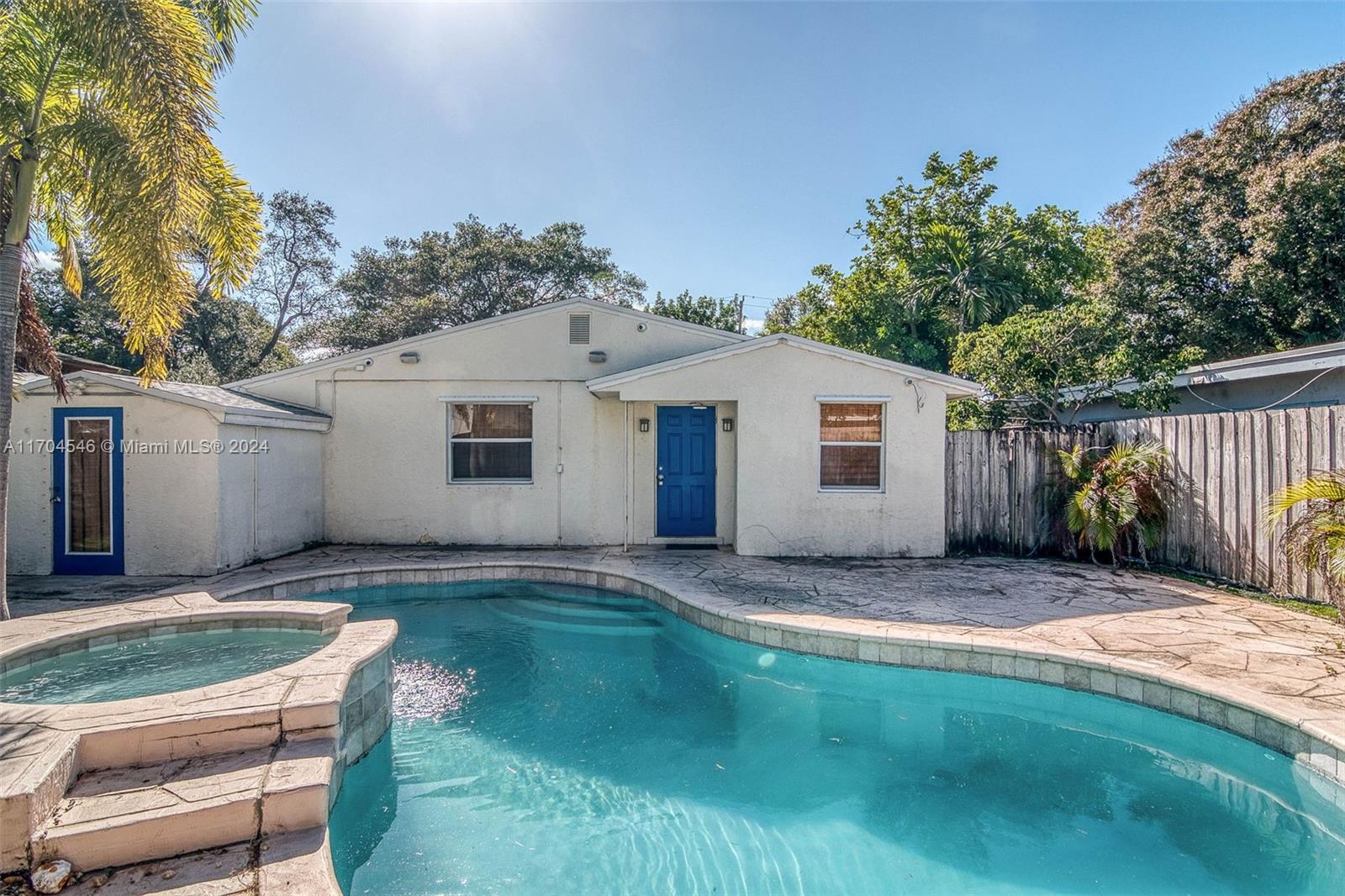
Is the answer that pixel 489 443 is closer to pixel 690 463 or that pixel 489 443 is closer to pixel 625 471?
pixel 625 471

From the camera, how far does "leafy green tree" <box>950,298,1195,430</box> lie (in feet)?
31.6

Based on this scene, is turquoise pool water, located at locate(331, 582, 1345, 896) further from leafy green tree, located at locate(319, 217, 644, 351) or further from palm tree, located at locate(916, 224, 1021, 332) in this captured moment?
leafy green tree, located at locate(319, 217, 644, 351)

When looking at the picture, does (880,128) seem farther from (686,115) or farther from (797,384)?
(797,384)

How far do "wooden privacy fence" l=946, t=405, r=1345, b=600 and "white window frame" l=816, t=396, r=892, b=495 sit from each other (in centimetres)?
118

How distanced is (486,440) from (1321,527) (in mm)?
10041

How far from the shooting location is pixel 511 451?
1035cm

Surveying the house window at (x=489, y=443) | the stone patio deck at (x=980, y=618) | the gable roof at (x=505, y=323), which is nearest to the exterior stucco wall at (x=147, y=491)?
the stone patio deck at (x=980, y=618)

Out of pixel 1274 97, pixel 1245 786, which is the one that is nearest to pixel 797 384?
pixel 1245 786

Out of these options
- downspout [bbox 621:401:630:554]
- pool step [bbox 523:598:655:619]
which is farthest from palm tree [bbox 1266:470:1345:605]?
downspout [bbox 621:401:630:554]

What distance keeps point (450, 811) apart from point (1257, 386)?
12615mm

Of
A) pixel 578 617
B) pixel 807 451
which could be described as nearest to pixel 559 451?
pixel 578 617

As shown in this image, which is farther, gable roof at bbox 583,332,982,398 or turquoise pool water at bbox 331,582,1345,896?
gable roof at bbox 583,332,982,398

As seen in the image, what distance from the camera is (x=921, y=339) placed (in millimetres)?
18625

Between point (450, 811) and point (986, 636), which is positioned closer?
point (450, 811)
